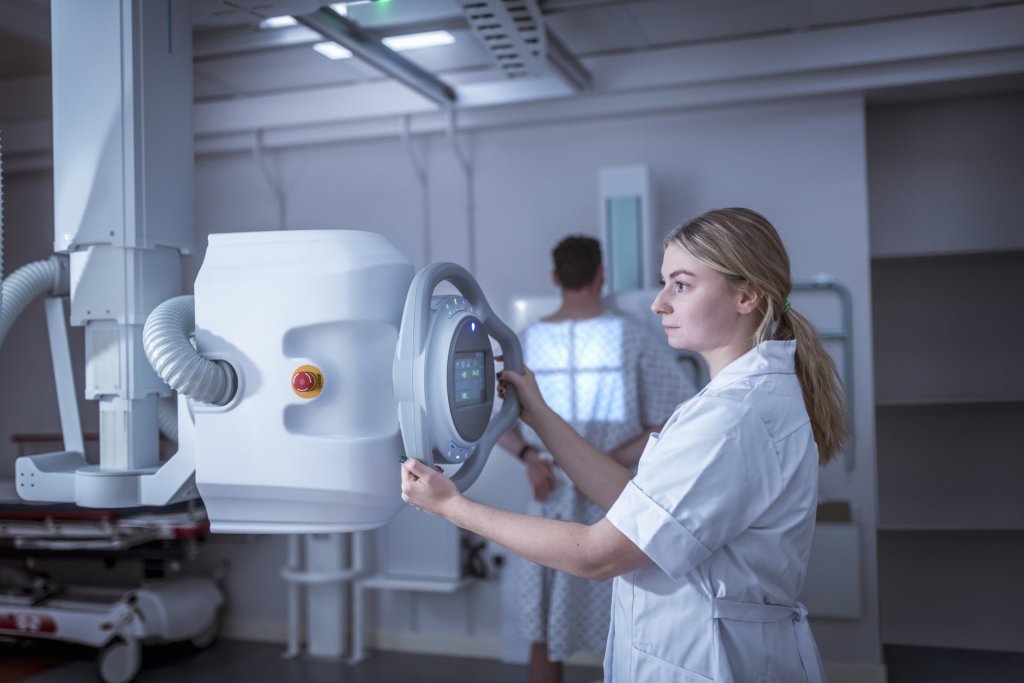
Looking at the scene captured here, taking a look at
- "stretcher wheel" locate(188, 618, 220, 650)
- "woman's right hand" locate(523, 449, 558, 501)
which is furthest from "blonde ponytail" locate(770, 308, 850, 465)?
"stretcher wheel" locate(188, 618, 220, 650)

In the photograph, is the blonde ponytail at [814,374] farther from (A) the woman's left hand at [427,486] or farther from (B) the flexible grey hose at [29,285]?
(B) the flexible grey hose at [29,285]

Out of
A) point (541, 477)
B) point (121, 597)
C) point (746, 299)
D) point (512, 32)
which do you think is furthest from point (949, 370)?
point (121, 597)

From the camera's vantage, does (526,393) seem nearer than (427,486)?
No

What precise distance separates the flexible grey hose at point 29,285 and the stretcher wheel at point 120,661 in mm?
2738

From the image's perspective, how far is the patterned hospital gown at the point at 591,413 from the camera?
3.23 m

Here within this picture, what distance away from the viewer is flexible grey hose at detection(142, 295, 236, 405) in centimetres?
160

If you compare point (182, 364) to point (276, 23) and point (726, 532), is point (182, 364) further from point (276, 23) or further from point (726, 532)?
point (276, 23)

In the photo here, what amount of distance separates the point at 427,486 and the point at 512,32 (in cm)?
214

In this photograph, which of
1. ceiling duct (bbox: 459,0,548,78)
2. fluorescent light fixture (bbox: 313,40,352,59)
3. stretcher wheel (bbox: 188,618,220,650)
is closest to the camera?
ceiling duct (bbox: 459,0,548,78)

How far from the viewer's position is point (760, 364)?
1532 millimetres

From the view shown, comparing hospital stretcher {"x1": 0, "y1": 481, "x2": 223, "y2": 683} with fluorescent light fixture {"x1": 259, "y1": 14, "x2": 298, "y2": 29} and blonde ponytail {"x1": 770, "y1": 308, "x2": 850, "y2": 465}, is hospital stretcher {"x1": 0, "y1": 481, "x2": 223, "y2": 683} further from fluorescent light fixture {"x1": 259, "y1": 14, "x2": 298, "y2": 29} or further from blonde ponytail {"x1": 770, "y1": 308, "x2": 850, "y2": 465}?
blonde ponytail {"x1": 770, "y1": 308, "x2": 850, "y2": 465}

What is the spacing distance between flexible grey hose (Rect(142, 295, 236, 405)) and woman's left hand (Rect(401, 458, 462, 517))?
35cm

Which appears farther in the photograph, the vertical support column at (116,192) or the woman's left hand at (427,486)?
the vertical support column at (116,192)

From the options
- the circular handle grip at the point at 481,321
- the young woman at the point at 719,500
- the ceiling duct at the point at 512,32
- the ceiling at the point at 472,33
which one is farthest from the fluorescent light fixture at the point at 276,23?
the young woman at the point at 719,500
